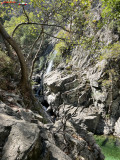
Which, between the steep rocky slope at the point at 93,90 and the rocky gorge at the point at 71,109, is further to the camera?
the steep rocky slope at the point at 93,90

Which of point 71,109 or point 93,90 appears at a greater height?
point 93,90

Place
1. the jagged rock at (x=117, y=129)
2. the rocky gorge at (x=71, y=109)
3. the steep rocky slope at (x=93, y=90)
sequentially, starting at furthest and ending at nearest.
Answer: the steep rocky slope at (x=93, y=90) → the jagged rock at (x=117, y=129) → the rocky gorge at (x=71, y=109)

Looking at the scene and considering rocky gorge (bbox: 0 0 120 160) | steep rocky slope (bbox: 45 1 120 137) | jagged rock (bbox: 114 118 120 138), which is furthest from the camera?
steep rocky slope (bbox: 45 1 120 137)

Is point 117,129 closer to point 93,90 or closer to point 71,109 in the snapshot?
point 93,90

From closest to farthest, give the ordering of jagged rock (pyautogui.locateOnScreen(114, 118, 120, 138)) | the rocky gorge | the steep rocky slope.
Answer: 1. the rocky gorge
2. jagged rock (pyautogui.locateOnScreen(114, 118, 120, 138))
3. the steep rocky slope

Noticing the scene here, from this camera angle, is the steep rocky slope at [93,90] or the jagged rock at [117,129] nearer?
the jagged rock at [117,129]

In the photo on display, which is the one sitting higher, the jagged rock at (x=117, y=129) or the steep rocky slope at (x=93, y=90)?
the steep rocky slope at (x=93, y=90)

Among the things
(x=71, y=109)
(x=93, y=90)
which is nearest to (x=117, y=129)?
(x=93, y=90)

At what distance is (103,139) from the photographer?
41.8 feet

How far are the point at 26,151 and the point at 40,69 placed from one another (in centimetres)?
2974

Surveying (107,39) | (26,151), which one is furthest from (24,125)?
(107,39)

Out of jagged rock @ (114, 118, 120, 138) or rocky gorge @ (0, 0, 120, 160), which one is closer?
rocky gorge @ (0, 0, 120, 160)

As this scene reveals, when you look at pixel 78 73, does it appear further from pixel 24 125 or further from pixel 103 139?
pixel 24 125

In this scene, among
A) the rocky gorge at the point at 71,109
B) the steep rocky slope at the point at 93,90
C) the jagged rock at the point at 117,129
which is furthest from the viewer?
the steep rocky slope at the point at 93,90
